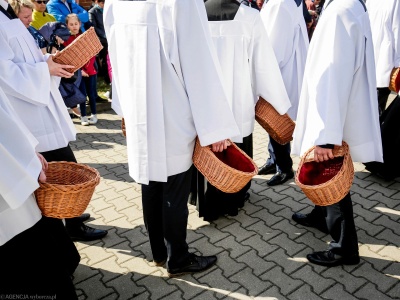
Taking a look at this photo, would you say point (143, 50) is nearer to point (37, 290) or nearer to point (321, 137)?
point (321, 137)

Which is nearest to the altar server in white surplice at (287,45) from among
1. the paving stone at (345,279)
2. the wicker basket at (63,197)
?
the paving stone at (345,279)

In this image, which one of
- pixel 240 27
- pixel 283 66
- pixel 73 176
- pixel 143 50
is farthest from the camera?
pixel 283 66

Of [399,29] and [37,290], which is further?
[399,29]

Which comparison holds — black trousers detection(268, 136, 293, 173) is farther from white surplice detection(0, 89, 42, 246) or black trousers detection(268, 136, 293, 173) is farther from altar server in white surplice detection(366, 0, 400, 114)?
white surplice detection(0, 89, 42, 246)

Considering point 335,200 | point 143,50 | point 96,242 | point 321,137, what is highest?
point 143,50

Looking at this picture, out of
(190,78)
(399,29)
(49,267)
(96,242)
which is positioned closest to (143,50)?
(190,78)

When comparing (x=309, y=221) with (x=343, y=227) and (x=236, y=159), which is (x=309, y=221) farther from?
(x=236, y=159)

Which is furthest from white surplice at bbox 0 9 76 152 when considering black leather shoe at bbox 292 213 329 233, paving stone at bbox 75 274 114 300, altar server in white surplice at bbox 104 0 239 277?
black leather shoe at bbox 292 213 329 233

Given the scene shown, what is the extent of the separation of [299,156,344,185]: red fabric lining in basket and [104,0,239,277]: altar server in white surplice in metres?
0.65

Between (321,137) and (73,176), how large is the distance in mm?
1673

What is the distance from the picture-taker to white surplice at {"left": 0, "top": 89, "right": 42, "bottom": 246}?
74.6 inches

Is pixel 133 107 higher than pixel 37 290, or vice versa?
pixel 133 107

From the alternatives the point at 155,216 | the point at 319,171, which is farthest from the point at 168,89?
the point at 319,171

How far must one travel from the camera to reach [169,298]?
2.82 m
